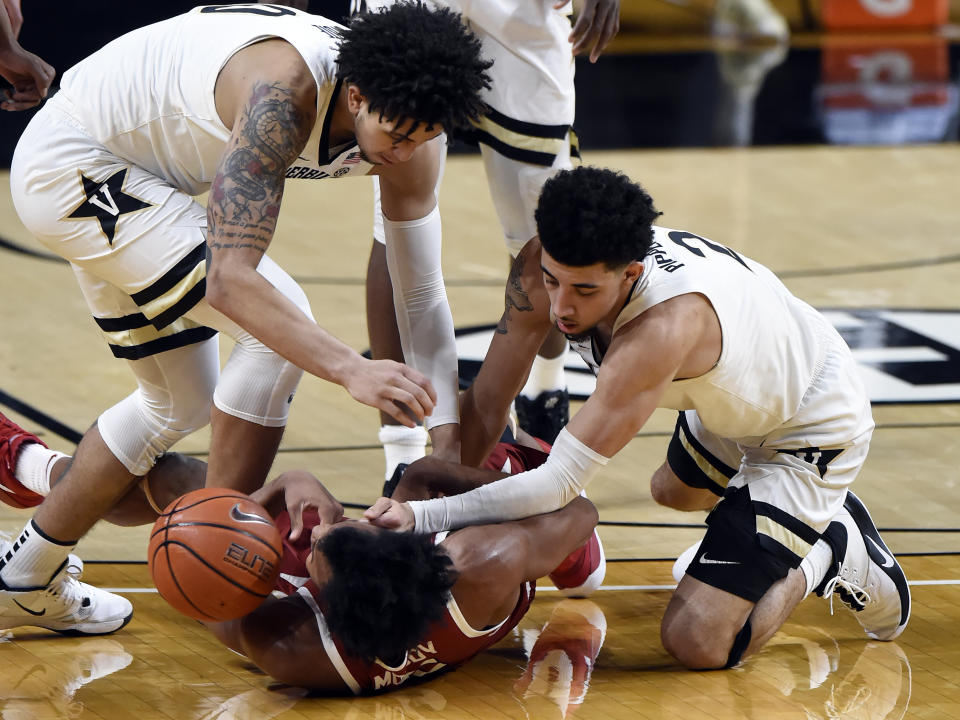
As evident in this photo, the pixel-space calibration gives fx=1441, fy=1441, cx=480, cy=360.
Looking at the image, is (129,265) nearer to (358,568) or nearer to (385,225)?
(385,225)

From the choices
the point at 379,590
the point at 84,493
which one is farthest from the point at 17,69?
the point at 379,590

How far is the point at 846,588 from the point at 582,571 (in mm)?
753

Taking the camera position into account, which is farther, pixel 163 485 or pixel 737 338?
pixel 163 485

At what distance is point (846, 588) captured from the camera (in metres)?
4.01

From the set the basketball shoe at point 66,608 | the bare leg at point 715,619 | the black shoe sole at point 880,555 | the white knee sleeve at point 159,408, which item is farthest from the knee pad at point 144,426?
the black shoe sole at point 880,555

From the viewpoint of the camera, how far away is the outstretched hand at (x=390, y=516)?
11.5ft

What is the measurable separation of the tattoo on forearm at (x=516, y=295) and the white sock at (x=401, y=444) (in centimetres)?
77

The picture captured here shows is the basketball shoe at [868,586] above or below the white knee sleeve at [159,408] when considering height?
below

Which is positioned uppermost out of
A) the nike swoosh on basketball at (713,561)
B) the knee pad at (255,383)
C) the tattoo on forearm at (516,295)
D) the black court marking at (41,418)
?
the tattoo on forearm at (516,295)

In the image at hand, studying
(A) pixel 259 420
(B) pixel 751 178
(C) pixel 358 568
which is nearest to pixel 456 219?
(B) pixel 751 178

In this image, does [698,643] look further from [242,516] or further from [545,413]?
[545,413]

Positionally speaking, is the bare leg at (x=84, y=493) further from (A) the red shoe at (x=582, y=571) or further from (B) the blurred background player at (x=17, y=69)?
(A) the red shoe at (x=582, y=571)

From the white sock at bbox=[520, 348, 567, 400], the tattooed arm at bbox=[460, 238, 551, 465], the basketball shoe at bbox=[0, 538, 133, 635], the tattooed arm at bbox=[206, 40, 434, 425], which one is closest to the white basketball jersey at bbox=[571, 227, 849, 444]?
the tattooed arm at bbox=[460, 238, 551, 465]

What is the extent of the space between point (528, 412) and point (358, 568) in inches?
76.2
